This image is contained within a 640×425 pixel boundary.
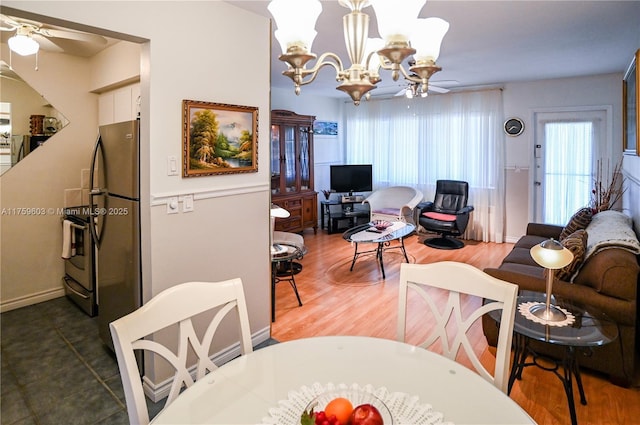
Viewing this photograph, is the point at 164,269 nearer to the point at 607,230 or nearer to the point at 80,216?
the point at 80,216

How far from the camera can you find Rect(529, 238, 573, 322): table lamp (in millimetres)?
1898

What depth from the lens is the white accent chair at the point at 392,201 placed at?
6.13 m

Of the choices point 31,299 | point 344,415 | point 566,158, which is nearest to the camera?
point 344,415

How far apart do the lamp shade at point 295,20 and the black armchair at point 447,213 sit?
4.68m

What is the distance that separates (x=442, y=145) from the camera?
6363mm

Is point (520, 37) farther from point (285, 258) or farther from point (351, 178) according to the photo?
point (351, 178)

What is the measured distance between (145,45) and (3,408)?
2.17m

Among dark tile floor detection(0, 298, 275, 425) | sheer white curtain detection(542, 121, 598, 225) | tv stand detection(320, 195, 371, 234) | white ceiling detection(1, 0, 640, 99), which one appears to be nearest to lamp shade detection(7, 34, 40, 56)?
white ceiling detection(1, 0, 640, 99)

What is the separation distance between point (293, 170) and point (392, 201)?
71.1 inches

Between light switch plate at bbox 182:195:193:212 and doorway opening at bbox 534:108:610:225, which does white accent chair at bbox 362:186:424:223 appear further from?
light switch plate at bbox 182:195:193:212

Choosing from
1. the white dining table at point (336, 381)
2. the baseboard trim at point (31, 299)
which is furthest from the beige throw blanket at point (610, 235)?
the baseboard trim at point (31, 299)

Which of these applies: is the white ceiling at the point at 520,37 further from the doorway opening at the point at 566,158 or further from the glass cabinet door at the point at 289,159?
the glass cabinet door at the point at 289,159

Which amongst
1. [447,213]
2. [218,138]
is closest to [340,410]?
[218,138]

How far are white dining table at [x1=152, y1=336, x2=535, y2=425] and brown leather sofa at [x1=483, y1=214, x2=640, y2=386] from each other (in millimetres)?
1396
